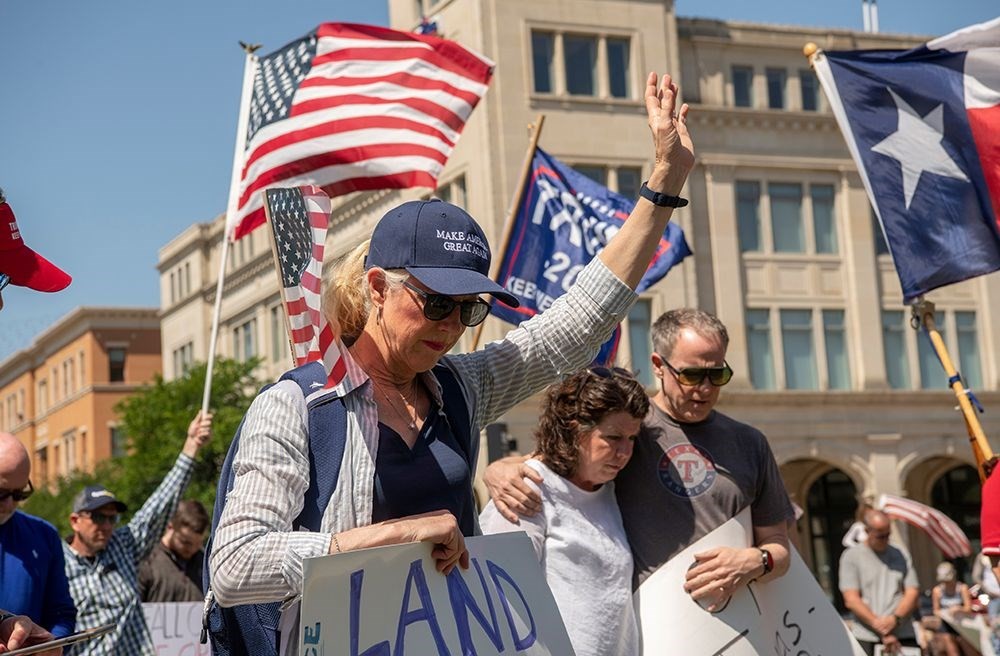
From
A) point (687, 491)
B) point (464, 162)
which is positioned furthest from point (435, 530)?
point (464, 162)

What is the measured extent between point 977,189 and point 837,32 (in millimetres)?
36247

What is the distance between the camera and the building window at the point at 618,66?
39656mm

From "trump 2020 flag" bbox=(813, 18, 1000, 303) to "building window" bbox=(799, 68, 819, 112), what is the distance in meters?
35.3

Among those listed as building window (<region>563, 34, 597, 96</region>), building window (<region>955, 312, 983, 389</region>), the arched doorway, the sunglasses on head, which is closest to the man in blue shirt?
the sunglasses on head

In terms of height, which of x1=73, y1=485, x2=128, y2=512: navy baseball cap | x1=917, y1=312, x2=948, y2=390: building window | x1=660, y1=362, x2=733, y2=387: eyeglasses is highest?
x1=917, y1=312, x2=948, y2=390: building window

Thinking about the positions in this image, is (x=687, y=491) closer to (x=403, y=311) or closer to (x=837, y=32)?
(x=403, y=311)

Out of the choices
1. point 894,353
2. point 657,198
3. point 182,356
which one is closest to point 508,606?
point 657,198

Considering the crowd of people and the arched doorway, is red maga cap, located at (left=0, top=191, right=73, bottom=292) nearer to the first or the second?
the crowd of people

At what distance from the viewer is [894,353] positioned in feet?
136

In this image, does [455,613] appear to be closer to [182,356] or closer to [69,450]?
[182,356]

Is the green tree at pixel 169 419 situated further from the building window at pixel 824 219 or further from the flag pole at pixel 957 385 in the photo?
the flag pole at pixel 957 385

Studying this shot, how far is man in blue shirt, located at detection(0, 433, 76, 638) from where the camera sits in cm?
556

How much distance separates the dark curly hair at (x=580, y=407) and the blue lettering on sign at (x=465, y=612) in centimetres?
138

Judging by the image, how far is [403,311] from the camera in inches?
133
